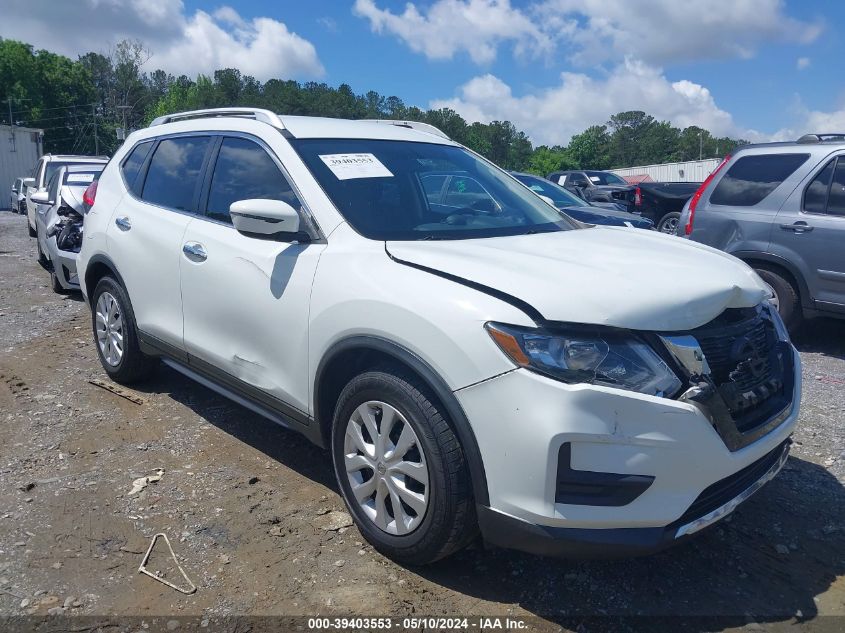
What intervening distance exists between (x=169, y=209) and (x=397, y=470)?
96.4 inches

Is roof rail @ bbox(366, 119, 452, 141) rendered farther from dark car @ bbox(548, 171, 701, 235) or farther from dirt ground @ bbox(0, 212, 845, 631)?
dark car @ bbox(548, 171, 701, 235)

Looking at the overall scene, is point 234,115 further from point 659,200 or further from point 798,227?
point 659,200

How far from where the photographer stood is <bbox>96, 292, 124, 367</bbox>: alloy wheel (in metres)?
4.85

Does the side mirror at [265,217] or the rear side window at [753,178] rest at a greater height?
the rear side window at [753,178]

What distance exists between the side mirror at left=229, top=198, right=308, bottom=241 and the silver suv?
464 cm

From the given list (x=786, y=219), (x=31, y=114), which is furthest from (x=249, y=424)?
(x=31, y=114)

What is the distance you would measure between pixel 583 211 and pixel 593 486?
281 inches

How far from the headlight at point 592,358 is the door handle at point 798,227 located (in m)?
4.64

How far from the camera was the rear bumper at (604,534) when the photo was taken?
236cm

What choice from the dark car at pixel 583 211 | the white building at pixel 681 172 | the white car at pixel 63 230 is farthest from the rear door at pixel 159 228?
the white building at pixel 681 172

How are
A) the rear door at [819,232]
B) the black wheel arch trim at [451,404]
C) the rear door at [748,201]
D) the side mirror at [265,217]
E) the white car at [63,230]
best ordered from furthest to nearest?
the white car at [63,230] < the rear door at [748,201] < the rear door at [819,232] < the side mirror at [265,217] < the black wheel arch trim at [451,404]

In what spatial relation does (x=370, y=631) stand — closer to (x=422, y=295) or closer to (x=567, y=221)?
(x=422, y=295)

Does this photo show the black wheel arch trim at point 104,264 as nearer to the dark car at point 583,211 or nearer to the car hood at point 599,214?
the dark car at point 583,211

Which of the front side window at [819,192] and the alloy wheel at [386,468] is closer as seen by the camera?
the alloy wheel at [386,468]
